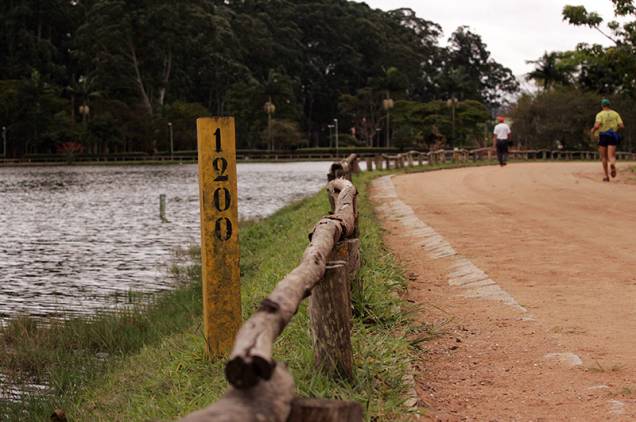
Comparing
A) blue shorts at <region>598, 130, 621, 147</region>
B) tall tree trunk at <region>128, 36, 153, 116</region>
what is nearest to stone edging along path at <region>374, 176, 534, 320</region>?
blue shorts at <region>598, 130, 621, 147</region>

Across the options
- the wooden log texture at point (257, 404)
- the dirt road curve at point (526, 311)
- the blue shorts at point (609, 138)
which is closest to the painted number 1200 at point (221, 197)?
the dirt road curve at point (526, 311)

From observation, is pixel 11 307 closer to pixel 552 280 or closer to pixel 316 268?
pixel 552 280

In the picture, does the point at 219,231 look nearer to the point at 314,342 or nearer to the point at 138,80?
the point at 314,342

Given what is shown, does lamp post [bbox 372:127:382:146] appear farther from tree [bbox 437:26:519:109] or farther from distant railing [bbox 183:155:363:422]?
distant railing [bbox 183:155:363:422]

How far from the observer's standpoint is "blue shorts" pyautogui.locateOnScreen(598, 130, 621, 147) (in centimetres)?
1986

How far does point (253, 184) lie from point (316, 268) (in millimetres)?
38404

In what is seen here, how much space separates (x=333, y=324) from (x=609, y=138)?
1691 cm

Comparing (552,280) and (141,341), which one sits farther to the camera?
(141,341)

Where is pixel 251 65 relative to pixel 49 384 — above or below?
above

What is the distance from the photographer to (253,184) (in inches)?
1667

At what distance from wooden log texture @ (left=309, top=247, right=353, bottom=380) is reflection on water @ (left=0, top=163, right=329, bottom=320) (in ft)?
23.7

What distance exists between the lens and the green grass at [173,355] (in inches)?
181

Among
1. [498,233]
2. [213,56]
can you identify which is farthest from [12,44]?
[498,233]

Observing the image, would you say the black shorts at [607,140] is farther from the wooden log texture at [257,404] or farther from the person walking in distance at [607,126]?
the wooden log texture at [257,404]
